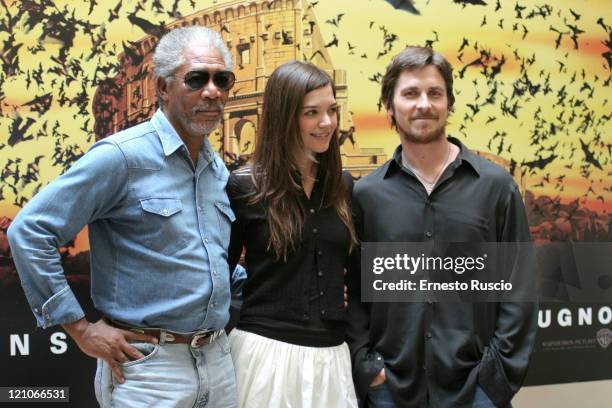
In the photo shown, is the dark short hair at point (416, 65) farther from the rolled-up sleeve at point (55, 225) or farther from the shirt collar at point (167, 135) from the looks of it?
the rolled-up sleeve at point (55, 225)

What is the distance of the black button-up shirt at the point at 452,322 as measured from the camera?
1976 millimetres

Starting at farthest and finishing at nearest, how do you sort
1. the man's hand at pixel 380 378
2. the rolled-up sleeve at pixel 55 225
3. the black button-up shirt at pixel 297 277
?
the man's hand at pixel 380 378, the black button-up shirt at pixel 297 277, the rolled-up sleeve at pixel 55 225

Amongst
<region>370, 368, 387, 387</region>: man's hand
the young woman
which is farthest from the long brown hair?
<region>370, 368, 387, 387</region>: man's hand

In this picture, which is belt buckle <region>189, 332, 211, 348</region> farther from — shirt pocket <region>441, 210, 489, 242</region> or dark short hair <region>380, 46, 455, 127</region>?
dark short hair <region>380, 46, 455, 127</region>

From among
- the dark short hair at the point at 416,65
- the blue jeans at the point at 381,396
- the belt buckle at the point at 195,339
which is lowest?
the blue jeans at the point at 381,396

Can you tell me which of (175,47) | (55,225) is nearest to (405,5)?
(175,47)

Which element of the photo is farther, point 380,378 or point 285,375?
point 380,378

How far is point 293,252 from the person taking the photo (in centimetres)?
191

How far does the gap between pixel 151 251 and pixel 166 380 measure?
318 millimetres

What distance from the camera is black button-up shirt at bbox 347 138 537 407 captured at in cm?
198

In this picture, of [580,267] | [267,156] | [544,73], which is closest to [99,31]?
[267,156]

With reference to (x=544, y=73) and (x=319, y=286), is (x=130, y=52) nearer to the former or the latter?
(x=319, y=286)

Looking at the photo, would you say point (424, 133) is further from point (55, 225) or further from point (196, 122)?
point (55, 225)

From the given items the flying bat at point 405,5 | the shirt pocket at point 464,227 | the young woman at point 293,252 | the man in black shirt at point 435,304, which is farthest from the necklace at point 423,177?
the flying bat at point 405,5
